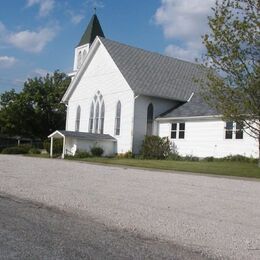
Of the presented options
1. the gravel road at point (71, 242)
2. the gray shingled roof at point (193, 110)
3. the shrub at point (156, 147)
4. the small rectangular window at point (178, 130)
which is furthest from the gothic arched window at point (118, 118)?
the gravel road at point (71, 242)

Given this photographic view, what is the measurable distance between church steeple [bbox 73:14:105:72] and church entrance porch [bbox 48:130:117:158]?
18.8 metres

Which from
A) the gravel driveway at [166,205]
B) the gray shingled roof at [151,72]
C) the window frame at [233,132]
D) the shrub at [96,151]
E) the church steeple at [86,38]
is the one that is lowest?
the gravel driveway at [166,205]

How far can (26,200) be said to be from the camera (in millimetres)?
12438

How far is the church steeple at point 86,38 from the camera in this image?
58334mm

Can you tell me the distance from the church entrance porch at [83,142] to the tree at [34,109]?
1745cm

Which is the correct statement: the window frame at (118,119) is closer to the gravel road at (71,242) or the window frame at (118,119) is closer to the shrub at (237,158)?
the shrub at (237,158)

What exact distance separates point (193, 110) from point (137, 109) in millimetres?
4707

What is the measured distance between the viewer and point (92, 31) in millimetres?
59156

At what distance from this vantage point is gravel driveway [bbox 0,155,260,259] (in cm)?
833

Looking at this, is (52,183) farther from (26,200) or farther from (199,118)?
(199,118)

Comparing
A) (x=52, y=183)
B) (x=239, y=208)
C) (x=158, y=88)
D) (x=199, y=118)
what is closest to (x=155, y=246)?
(x=239, y=208)

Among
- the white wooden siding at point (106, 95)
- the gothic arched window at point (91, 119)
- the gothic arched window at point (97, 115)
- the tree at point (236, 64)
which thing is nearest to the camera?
the tree at point (236, 64)

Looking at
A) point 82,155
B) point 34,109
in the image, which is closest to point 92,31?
point 34,109

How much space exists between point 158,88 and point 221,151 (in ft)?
30.5
